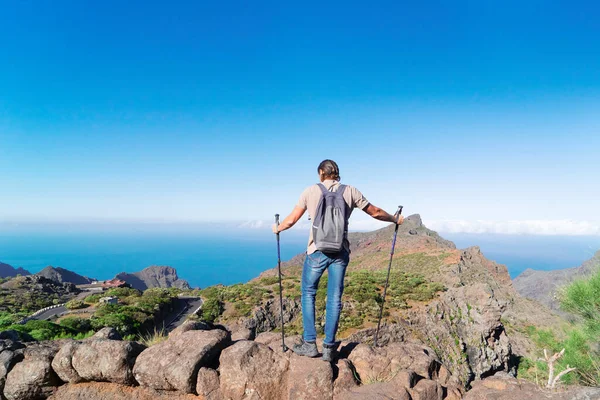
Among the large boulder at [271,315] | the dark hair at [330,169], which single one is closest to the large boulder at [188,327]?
the dark hair at [330,169]

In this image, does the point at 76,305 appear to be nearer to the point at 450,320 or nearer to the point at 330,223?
the point at 450,320

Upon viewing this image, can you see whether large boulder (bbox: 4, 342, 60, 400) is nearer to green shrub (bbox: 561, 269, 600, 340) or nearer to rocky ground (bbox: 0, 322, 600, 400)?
rocky ground (bbox: 0, 322, 600, 400)

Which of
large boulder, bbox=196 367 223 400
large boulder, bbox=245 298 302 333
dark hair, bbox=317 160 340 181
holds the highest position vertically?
dark hair, bbox=317 160 340 181

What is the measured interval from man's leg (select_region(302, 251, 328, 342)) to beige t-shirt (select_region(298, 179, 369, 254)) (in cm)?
18

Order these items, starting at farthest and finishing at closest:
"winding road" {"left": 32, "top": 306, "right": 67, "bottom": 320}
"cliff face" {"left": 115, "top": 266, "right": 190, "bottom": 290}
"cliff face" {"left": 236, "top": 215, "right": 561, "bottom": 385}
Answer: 1. "cliff face" {"left": 115, "top": 266, "right": 190, "bottom": 290}
2. "winding road" {"left": 32, "top": 306, "right": 67, "bottom": 320}
3. "cliff face" {"left": 236, "top": 215, "right": 561, "bottom": 385}

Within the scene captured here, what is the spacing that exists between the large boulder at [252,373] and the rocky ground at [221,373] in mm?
15

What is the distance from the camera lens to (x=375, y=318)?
2536 centimetres

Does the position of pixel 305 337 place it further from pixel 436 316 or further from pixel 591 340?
pixel 436 316

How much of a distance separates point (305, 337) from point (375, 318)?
Result: 22.1 m

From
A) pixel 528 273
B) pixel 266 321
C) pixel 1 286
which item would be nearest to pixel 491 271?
pixel 266 321

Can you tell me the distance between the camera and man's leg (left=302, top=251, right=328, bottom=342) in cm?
521

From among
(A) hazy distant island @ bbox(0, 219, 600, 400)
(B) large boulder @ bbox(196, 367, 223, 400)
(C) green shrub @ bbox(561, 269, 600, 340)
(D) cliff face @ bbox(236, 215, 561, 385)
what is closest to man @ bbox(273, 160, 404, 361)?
(A) hazy distant island @ bbox(0, 219, 600, 400)

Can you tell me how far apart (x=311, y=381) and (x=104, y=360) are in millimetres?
4144

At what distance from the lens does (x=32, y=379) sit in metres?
5.92
